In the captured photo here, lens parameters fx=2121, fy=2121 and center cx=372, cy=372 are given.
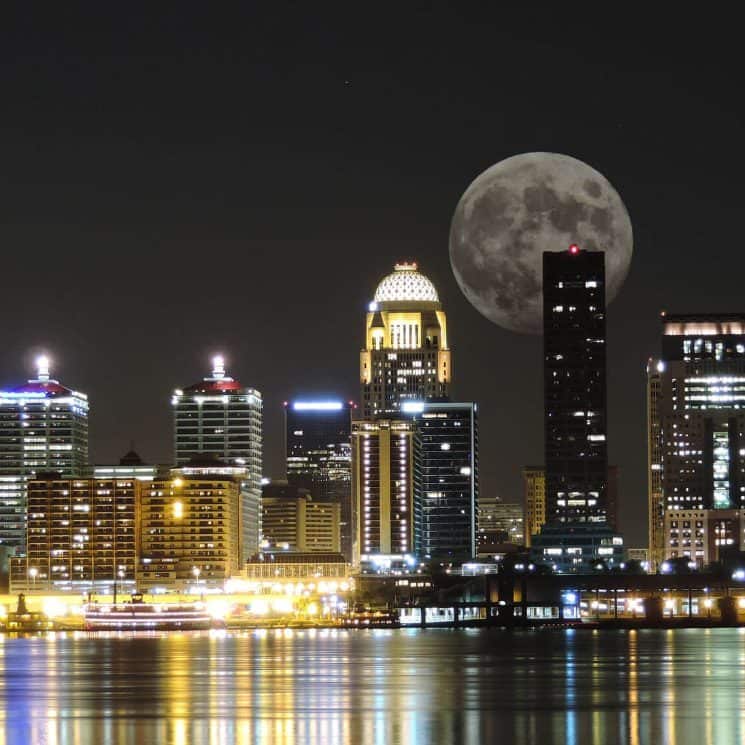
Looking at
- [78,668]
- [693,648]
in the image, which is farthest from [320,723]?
[693,648]

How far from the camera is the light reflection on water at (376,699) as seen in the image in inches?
4006

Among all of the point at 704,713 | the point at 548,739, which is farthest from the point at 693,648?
the point at 548,739

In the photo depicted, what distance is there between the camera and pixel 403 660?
569 ft

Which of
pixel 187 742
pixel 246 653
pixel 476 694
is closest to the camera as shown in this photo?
pixel 187 742

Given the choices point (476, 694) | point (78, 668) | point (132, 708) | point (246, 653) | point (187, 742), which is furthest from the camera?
point (246, 653)

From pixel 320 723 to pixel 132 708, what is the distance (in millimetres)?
16936

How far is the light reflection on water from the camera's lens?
102m

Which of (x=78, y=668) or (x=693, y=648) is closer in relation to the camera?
(x=78, y=668)

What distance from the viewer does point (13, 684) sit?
143 m

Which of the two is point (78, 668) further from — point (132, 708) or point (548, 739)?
point (548, 739)

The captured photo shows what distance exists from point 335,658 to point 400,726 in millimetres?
71977

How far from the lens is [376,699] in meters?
123

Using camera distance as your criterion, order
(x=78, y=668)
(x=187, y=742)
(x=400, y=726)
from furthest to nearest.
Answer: (x=78, y=668)
(x=400, y=726)
(x=187, y=742)

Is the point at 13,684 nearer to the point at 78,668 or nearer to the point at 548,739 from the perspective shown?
the point at 78,668
